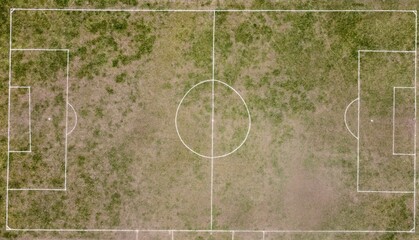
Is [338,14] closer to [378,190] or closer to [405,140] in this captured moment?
[405,140]

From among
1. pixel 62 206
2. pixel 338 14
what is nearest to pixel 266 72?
pixel 338 14

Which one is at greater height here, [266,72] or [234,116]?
[266,72]

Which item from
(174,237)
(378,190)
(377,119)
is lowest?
(174,237)
